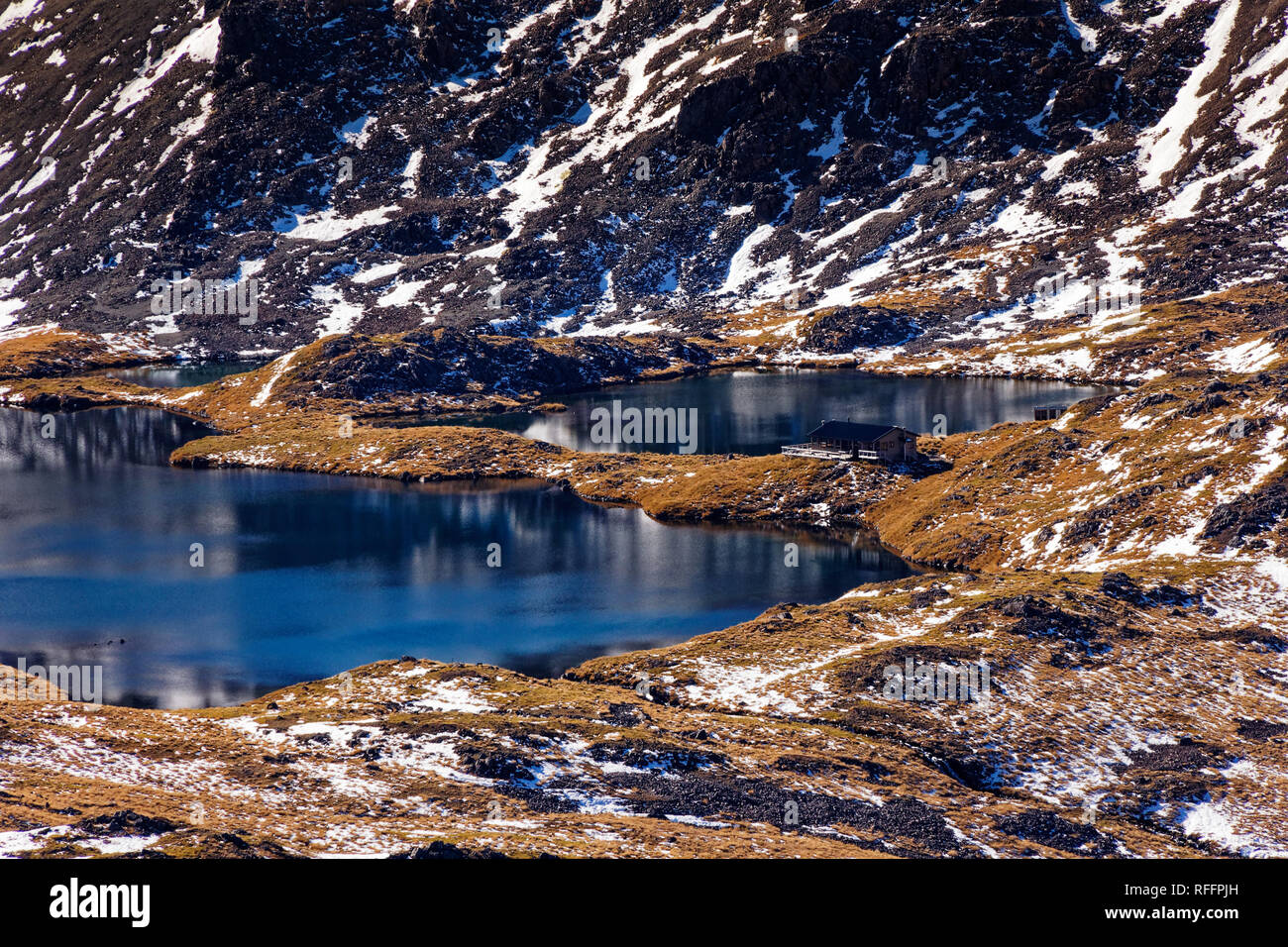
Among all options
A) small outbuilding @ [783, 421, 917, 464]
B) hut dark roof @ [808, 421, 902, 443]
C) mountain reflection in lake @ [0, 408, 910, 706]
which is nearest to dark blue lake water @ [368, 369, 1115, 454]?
hut dark roof @ [808, 421, 902, 443]

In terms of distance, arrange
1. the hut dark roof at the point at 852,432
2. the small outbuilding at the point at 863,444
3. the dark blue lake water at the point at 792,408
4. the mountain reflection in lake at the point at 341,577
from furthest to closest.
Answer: the dark blue lake water at the point at 792,408 → the hut dark roof at the point at 852,432 → the small outbuilding at the point at 863,444 → the mountain reflection in lake at the point at 341,577

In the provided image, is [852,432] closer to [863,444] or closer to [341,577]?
[863,444]

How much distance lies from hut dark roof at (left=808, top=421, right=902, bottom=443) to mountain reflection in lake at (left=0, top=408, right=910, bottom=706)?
17588mm

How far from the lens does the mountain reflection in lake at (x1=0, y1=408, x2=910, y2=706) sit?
75.6 metres

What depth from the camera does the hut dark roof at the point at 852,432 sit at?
120 metres

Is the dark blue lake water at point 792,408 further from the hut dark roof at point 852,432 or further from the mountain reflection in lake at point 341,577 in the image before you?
the mountain reflection in lake at point 341,577

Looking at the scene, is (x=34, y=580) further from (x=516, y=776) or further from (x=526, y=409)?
(x=526, y=409)

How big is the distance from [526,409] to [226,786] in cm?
13981

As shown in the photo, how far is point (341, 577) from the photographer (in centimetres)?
9606

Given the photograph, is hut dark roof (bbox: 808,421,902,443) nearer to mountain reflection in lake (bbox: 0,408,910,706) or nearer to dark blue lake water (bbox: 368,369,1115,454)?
dark blue lake water (bbox: 368,369,1115,454)

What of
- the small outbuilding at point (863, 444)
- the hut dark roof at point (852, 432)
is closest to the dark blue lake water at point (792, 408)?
the hut dark roof at point (852, 432)

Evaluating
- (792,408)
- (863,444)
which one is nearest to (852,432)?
(863,444)

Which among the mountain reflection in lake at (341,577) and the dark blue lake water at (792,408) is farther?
the dark blue lake water at (792,408)

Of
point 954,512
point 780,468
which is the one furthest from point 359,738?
point 780,468
